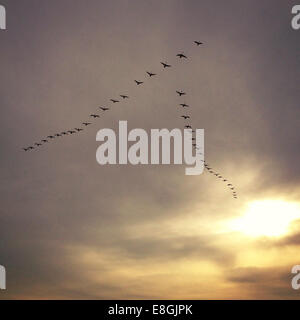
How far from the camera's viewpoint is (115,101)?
121812mm

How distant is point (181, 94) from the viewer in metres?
119

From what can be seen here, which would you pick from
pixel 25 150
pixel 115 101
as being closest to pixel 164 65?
pixel 115 101

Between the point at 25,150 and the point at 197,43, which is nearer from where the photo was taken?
the point at 197,43

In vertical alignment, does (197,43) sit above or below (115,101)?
above
